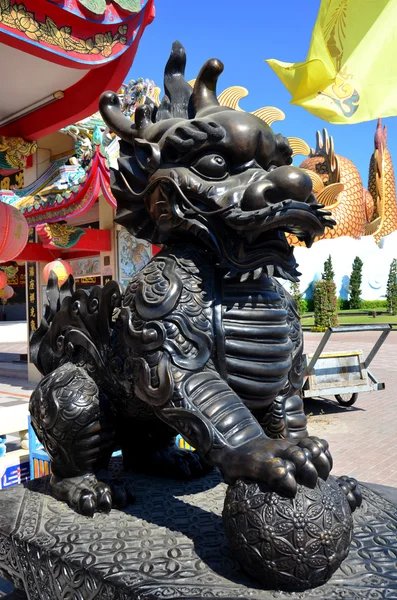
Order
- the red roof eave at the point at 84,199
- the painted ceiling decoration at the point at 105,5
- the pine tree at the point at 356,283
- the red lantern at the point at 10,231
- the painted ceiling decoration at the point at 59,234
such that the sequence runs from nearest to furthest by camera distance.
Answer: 1. the painted ceiling decoration at the point at 105,5
2. the red lantern at the point at 10,231
3. the red roof eave at the point at 84,199
4. the painted ceiling decoration at the point at 59,234
5. the pine tree at the point at 356,283

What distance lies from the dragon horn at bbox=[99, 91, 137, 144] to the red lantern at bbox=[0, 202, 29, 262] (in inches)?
128

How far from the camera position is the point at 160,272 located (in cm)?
116

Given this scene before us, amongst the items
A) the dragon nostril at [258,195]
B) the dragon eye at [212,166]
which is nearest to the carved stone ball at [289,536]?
the dragon nostril at [258,195]

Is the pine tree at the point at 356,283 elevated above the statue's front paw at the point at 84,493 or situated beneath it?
elevated above

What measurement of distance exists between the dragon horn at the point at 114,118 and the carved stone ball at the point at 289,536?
36.1 inches

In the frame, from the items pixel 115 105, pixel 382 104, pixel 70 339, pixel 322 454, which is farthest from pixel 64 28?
pixel 382 104

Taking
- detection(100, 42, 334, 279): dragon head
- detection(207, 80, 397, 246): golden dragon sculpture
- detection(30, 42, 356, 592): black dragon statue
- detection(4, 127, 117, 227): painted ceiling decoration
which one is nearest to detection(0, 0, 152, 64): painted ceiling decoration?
detection(30, 42, 356, 592): black dragon statue

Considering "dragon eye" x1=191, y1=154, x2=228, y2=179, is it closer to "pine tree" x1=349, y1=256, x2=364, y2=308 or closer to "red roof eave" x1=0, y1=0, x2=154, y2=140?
"red roof eave" x1=0, y1=0, x2=154, y2=140

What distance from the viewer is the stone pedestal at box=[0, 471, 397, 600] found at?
90 cm

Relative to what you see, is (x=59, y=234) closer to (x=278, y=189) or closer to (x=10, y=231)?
(x=10, y=231)

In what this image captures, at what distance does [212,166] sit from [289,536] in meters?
0.76

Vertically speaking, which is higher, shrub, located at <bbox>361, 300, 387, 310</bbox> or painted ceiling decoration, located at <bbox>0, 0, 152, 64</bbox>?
painted ceiling decoration, located at <bbox>0, 0, 152, 64</bbox>

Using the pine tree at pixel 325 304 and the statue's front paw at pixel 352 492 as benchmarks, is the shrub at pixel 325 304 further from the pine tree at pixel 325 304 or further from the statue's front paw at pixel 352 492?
the statue's front paw at pixel 352 492

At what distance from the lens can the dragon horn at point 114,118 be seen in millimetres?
1313
